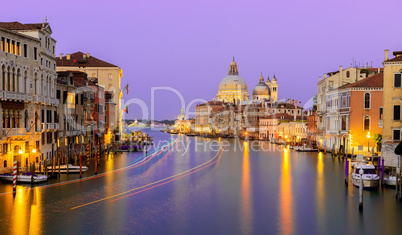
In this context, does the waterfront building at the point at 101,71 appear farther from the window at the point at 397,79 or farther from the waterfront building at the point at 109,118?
the window at the point at 397,79

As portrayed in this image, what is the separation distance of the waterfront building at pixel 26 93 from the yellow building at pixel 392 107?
1812 centimetres

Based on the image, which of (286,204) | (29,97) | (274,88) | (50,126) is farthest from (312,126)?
(274,88)

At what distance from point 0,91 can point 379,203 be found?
16430mm

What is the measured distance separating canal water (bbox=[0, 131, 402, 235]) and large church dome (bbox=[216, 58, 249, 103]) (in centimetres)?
11829

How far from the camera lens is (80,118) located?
33250 mm

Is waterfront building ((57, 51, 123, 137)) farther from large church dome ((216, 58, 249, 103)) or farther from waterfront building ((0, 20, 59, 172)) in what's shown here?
large church dome ((216, 58, 249, 103))

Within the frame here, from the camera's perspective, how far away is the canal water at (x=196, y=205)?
1437 cm

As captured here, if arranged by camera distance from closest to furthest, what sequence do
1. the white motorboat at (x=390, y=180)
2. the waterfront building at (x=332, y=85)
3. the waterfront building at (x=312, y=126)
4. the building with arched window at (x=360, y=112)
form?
the white motorboat at (x=390, y=180) → the building with arched window at (x=360, y=112) → the waterfront building at (x=332, y=85) → the waterfront building at (x=312, y=126)

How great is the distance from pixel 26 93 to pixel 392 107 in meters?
18.8

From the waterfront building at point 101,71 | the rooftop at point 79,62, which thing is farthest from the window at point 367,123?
the rooftop at point 79,62

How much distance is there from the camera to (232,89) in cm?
14588

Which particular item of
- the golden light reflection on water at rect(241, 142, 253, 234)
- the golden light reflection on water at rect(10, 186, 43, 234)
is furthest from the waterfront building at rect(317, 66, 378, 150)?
the golden light reflection on water at rect(10, 186, 43, 234)

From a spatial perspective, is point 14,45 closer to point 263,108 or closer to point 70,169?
point 70,169

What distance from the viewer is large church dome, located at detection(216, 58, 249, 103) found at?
474ft
